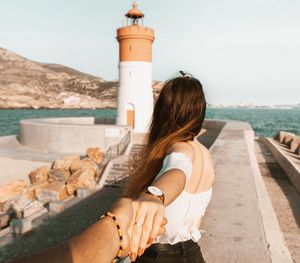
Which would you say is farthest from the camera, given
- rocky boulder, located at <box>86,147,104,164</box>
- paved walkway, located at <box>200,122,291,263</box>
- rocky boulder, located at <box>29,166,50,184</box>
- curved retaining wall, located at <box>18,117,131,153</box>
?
curved retaining wall, located at <box>18,117,131,153</box>

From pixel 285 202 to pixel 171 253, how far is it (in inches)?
237

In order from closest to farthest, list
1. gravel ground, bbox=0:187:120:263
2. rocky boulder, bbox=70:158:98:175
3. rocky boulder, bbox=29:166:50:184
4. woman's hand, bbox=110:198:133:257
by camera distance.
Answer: woman's hand, bbox=110:198:133:257 → gravel ground, bbox=0:187:120:263 → rocky boulder, bbox=29:166:50:184 → rocky boulder, bbox=70:158:98:175

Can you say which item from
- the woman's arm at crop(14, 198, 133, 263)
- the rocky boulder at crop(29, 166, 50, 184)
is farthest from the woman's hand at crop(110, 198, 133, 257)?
the rocky boulder at crop(29, 166, 50, 184)

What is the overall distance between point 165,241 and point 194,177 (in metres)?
0.40

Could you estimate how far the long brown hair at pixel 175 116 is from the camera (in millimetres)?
1806

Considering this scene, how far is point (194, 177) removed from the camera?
1828 mm

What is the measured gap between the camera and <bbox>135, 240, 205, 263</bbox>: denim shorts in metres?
1.86

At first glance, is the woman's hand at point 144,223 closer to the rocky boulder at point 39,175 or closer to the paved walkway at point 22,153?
the rocky boulder at point 39,175

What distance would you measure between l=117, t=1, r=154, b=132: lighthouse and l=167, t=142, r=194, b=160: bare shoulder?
776 inches

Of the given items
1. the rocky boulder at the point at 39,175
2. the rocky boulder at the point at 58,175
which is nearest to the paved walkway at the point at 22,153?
the rocky boulder at the point at 39,175

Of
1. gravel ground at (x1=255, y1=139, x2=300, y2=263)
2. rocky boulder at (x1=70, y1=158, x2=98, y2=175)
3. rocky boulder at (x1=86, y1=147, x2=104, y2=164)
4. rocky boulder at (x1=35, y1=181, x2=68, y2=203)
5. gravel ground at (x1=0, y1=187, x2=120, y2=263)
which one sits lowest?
gravel ground at (x1=0, y1=187, x2=120, y2=263)

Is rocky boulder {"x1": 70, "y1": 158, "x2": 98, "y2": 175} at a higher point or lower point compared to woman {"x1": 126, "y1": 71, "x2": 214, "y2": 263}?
lower

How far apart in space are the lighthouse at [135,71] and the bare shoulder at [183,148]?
19.7 meters

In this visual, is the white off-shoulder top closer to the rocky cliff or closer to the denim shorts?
the denim shorts
